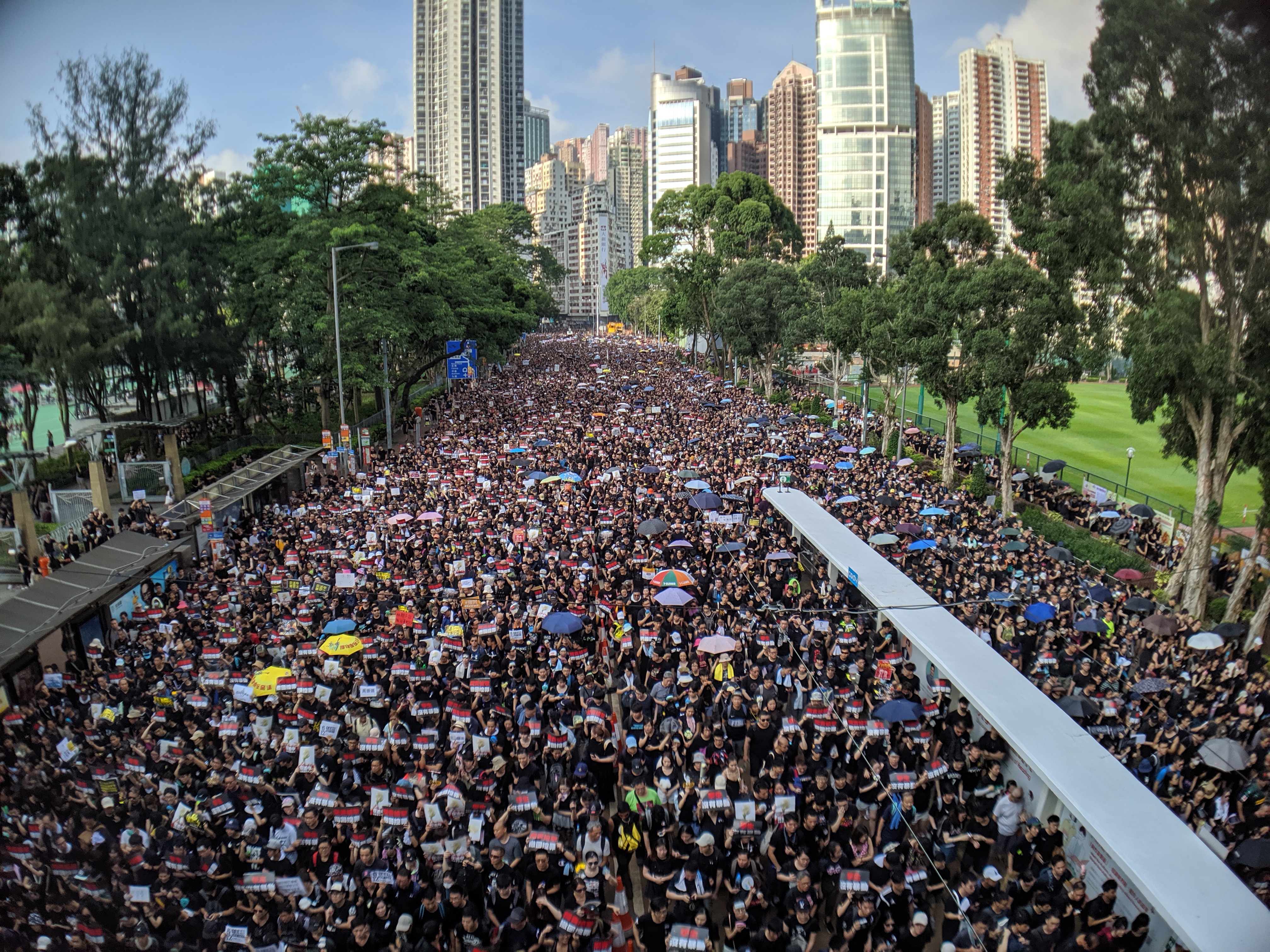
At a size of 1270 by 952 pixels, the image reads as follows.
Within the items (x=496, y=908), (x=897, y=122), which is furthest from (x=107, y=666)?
(x=897, y=122)

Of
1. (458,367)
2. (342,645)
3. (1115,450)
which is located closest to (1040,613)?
(342,645)

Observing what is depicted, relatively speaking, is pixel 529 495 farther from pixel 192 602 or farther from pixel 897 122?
pixel 897 122

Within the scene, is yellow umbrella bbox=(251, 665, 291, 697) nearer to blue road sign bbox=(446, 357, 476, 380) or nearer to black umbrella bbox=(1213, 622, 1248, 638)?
black umbrella bbox=(1213, 622, 1248, 638)

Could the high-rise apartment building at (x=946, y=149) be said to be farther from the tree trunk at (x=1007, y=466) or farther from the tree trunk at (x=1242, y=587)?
the tree trunk at (x=1242, y=587)

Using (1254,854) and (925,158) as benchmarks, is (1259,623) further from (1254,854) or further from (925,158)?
(925,158)

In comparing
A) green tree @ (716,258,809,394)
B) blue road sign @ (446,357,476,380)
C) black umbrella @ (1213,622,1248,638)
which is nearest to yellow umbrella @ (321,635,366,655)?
black umbrella @ (1213,622,1248,638)

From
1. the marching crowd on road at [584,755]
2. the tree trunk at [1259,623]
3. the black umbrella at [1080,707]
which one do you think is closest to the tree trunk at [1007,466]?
→ the marching crowd on road at [584,755]
